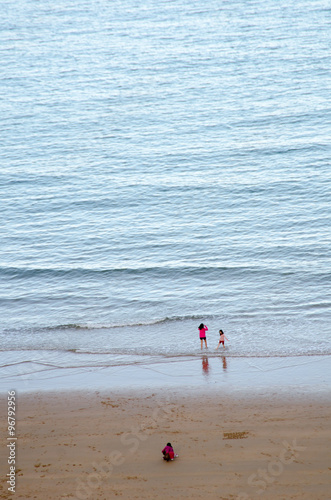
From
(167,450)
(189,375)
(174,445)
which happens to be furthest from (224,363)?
(167,450)

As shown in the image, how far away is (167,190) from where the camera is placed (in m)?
45.1

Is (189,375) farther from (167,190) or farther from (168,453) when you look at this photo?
(167,190)

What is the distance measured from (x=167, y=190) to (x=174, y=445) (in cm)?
3029

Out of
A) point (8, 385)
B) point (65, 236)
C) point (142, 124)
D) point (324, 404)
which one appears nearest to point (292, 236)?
point (65, 236)

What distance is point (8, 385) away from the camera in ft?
70.7

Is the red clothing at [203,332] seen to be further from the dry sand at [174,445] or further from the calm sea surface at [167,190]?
the dry sand at [174,445]

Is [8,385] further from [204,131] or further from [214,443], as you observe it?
[204,131]

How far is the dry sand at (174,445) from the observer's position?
49.3 ft

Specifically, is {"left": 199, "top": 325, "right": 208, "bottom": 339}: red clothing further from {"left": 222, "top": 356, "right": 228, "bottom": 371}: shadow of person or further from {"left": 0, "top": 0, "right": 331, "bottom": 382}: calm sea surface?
{"left": 222, "top": 356, "right": 228, "bottom": 371}: shadow of person

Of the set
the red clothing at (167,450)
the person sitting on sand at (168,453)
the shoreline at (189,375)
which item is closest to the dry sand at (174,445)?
the person sitting on sand at (168,453)

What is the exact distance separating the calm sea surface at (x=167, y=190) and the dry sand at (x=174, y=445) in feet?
14.6

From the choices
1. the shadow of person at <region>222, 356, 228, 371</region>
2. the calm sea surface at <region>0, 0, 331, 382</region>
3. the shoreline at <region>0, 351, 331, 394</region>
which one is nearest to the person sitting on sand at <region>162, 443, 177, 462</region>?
the shoreline at <region>0, 351, 331, 394</region>

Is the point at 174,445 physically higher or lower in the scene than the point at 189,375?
lower

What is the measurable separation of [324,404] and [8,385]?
11692 millimetres
